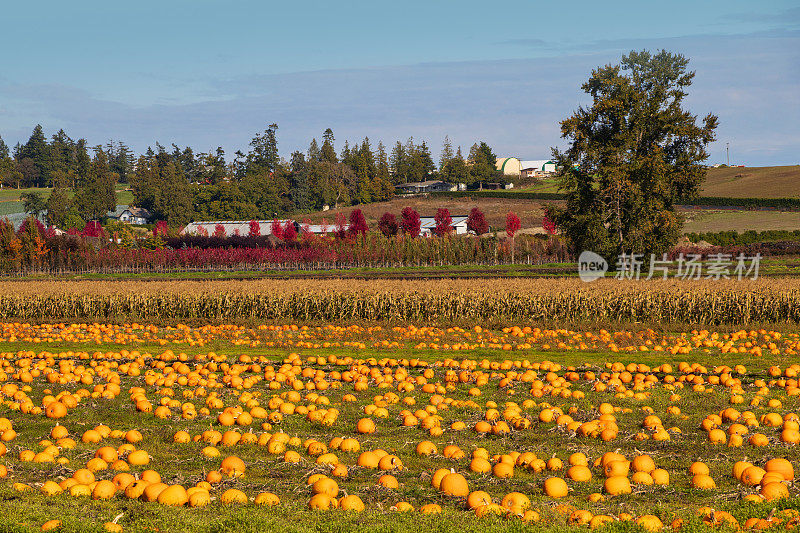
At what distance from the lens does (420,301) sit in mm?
25047

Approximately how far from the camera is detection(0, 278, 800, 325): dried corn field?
2284cm

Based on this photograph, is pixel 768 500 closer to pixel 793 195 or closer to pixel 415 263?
pixel 415 263

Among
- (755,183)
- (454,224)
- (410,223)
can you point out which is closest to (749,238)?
(410,223)

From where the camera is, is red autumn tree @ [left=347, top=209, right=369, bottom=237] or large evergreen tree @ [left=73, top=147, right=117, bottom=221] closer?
red autumn tree @ [left=347, top=209, right=369, bottom=237]

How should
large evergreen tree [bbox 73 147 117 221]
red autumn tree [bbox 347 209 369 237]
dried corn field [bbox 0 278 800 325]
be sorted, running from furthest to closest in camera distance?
large evergreen tree [bbox 73 147 117 221] < red autumn tree [bbox 347 209 369 237] < dried corn field [bbox 0 278 800 325]

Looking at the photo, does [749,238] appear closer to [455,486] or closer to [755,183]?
[755,183]

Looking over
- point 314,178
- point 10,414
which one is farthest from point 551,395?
point 314,178

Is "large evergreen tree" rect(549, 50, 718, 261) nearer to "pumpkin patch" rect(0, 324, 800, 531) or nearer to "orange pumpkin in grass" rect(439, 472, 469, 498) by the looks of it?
"pumpkin patch" rect(0, 324, 800, 531)

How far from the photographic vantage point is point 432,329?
21078 mm

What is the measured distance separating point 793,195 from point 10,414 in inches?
4300

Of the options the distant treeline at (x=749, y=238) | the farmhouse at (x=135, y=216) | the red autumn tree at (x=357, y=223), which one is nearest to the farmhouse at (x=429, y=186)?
the farmhouse at (x=135, y=216)

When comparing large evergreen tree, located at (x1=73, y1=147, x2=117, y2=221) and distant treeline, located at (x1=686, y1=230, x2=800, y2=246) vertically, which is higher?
large evergreen tree, located at (x1=73, y1=147, x2=117, y2=221)

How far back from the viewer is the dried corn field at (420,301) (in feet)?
74.9

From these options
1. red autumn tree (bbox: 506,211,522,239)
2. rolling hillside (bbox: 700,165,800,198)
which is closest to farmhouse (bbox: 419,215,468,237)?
red autumn tree (bbox: 506,211,522,239)
